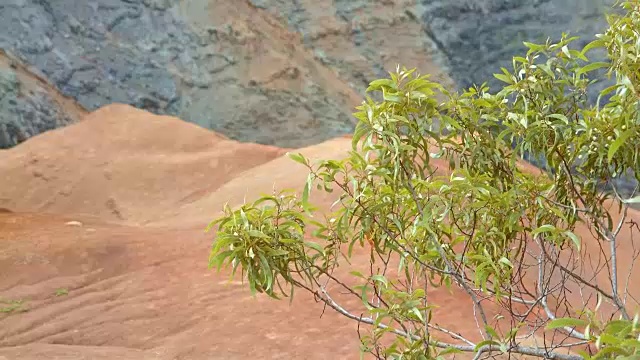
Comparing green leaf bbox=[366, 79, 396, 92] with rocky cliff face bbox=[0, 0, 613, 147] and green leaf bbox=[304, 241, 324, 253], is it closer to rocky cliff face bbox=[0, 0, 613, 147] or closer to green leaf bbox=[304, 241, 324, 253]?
green leaf bbox=[304, 241, 324, 253]

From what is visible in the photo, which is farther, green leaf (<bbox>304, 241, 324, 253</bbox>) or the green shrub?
green leaf (<bbox>304, 241, 324, 253</bbox>)

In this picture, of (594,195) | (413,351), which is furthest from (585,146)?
(413,351)

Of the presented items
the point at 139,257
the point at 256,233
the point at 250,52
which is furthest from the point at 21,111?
the point at 256,233

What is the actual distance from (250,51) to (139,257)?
29.4 ft

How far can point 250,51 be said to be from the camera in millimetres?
14141

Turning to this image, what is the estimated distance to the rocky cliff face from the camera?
12570 mm

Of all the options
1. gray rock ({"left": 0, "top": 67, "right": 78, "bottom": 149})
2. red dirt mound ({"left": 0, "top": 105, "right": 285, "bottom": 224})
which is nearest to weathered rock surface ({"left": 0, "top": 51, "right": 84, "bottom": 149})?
gray rock ({"left": 0, "top": 67, "right": 78, "bottom": 149})

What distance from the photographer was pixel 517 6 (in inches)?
591

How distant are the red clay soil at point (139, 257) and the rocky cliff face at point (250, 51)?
7.16 feet

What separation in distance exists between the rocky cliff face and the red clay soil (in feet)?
7.16

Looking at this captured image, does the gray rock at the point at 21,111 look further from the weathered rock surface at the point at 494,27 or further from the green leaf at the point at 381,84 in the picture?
the green leaf at the point at 381,84

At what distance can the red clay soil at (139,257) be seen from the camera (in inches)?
163

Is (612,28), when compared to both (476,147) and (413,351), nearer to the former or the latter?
(476,147)

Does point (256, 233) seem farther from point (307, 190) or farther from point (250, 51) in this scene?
point (250, 51)
